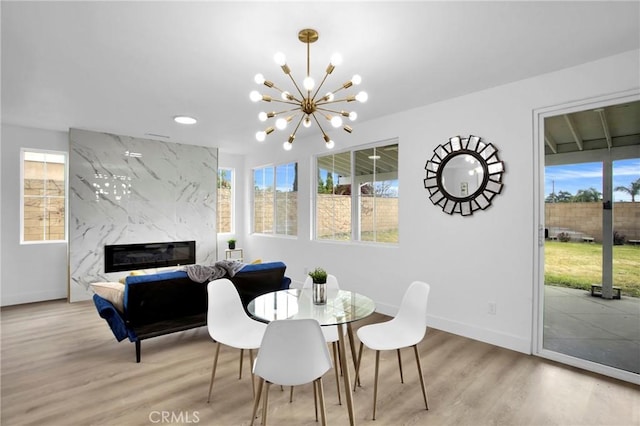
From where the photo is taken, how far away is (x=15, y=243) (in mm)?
4840

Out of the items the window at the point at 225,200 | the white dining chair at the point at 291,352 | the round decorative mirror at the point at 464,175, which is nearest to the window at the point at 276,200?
the window at the point at 225,200

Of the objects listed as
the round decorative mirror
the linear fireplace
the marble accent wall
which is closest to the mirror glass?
the round decorative mirror

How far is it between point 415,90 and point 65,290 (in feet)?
19.2

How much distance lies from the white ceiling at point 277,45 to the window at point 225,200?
3234 mm

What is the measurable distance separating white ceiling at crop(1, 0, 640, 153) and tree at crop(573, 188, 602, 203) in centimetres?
110

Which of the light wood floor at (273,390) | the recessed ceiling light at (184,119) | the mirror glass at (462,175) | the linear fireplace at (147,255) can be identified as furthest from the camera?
the linear fireplace at (147,255)

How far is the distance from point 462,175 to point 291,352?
276 cm

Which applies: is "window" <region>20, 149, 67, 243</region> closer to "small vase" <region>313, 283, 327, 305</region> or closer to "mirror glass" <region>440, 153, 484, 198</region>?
"small vase" <region>313, 283, 327, 305</region>

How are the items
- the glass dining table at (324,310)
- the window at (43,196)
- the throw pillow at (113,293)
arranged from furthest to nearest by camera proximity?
the window at (43,196) < the throw pillow at (113,293) < the glass dining table at (324,310)

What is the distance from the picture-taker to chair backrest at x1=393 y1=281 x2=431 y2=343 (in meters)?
2.41

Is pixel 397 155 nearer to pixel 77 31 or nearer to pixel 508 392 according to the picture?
pixel 508 392

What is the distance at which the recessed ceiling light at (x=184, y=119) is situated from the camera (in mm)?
4363

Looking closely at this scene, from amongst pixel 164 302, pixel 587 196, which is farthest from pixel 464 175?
pixel 164 302

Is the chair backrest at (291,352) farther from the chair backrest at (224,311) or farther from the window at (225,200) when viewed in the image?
the window at (225,200)
